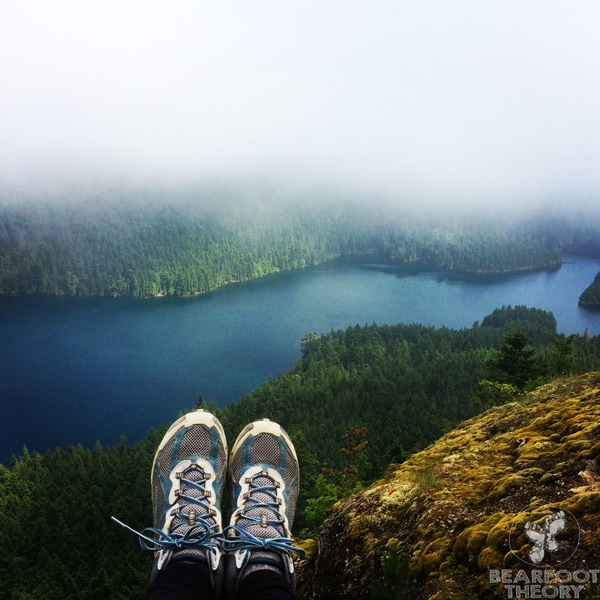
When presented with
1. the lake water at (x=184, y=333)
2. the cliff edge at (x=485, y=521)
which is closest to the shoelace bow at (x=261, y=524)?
the cliff edge at (x=485, y=521)

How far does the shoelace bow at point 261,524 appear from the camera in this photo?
11.4ft

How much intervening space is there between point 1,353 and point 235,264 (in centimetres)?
7362

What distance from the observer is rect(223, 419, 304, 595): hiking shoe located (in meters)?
3.39

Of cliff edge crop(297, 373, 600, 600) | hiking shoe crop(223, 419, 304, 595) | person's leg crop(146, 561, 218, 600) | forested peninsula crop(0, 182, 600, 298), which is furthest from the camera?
forested peninsula crop(0, 182, 600, 298)

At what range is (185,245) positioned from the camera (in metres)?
156

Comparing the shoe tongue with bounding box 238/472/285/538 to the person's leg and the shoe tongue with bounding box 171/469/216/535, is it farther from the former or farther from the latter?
the person's leg

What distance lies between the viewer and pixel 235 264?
473 feet

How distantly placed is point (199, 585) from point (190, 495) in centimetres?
133

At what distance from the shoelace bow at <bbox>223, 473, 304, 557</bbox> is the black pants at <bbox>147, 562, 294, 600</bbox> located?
10.3 inches

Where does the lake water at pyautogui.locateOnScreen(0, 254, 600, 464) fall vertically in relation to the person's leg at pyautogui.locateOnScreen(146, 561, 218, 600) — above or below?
below

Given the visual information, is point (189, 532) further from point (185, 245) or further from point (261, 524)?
point (185, 245)

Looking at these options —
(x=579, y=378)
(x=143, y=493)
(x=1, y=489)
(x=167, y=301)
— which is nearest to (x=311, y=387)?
(x=143, y=493)

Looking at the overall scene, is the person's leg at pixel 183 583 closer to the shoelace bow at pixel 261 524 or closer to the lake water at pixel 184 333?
the shoelace bow at pixel 261 524

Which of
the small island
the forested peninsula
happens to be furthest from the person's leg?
the forested peninsula
